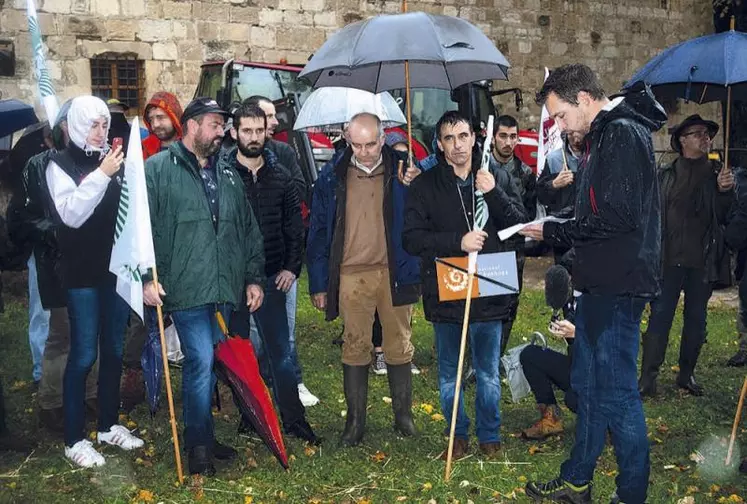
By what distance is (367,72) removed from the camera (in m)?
→ 5.86

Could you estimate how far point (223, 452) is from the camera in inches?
208

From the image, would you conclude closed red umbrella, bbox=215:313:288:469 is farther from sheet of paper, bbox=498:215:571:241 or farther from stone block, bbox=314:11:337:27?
stone block, bbox=314:11:337:27

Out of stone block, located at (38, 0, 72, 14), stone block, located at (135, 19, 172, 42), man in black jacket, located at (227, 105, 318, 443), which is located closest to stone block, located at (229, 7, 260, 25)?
stone block, located at (135, 19, 172, 42)

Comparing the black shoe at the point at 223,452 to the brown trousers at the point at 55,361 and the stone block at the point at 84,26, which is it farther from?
the stone block at the point at 84,26

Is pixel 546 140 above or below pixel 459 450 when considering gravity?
above

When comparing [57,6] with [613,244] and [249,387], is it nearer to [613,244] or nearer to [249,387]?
[249,387]

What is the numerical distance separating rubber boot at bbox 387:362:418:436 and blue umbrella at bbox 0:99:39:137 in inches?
111

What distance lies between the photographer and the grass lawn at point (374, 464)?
4.71 metres

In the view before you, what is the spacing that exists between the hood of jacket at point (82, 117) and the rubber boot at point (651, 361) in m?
4.27

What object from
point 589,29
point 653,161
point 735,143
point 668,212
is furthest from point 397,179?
point 589,29

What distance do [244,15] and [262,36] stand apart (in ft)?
1.57

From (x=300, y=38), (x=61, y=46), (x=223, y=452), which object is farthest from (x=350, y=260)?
(x=300, y=38)

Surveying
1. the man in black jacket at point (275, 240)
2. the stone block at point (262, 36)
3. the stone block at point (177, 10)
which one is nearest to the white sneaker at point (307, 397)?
the man in black jacket at point (275, 240)

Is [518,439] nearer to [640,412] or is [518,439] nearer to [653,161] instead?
[640,412]
